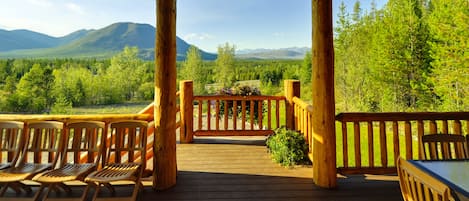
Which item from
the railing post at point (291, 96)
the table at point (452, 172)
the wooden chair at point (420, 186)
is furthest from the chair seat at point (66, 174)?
the railing post at point (291, 96)

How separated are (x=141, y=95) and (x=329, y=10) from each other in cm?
487

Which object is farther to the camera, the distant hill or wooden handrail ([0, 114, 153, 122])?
the distant hill

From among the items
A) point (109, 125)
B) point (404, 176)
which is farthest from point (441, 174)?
point (109, 125)

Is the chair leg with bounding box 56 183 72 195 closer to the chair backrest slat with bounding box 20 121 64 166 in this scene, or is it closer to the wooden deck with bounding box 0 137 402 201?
the wooden deck with bounding box 0 137 402 201

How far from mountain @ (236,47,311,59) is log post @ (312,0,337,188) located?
5994mm

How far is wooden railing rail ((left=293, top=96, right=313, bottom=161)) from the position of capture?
4.04m

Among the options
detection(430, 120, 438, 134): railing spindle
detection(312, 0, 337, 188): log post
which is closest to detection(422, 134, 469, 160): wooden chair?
detection(312, 0, 337, 188): log post

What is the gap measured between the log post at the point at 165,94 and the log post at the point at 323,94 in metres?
1.62

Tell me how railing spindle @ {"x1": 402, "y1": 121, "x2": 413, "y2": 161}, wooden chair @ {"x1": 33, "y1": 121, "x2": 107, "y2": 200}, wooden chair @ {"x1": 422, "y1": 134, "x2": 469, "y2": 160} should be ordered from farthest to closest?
railing spindle @ {"x1": 402, "y1": 121, "x2": 413, "y2": 161}, wooden chair @ {"x1": 33, "y1": 121, "x2": 107, "y2": 200}, wooden chair @ {"x1": 422, "y1": 134, "x2": 469, "y2": 160}

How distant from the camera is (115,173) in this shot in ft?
9.27

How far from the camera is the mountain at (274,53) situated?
A: 30.1 feet

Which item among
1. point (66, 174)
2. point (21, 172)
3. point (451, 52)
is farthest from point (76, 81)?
point (451, 52)

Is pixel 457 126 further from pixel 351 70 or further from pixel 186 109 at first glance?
pixel 351 70

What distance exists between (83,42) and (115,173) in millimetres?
5723
